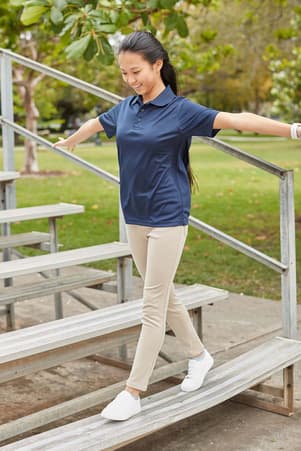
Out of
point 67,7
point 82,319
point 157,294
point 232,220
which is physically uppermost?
point 67,7

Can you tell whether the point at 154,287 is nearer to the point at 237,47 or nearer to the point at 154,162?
the point at 154,162

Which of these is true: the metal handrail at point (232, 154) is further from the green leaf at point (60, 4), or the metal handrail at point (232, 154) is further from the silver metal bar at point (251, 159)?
the green leaf at point (60, 4)

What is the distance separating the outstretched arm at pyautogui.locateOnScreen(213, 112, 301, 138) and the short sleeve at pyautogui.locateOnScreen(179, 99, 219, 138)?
1.1 inches

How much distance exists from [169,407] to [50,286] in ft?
4.80

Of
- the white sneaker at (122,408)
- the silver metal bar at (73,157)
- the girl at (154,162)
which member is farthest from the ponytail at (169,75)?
the white sneaker at (122,408)

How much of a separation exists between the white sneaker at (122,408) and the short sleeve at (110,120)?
1.16 metres

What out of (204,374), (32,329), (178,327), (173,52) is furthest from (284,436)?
(173,52)

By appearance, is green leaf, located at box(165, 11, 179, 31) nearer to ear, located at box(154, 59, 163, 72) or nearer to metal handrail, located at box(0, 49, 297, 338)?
metal handrail, located at box(0, 49, 297, 338)

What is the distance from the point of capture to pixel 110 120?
138 inches

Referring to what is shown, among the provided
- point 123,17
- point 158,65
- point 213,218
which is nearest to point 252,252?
point 158,65

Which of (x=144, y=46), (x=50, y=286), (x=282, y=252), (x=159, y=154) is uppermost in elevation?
(x=144, y=46)

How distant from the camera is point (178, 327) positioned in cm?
363

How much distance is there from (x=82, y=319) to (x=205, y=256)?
4.88 meters

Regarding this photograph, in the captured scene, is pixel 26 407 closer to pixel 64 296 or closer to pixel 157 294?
pixel 157 294
